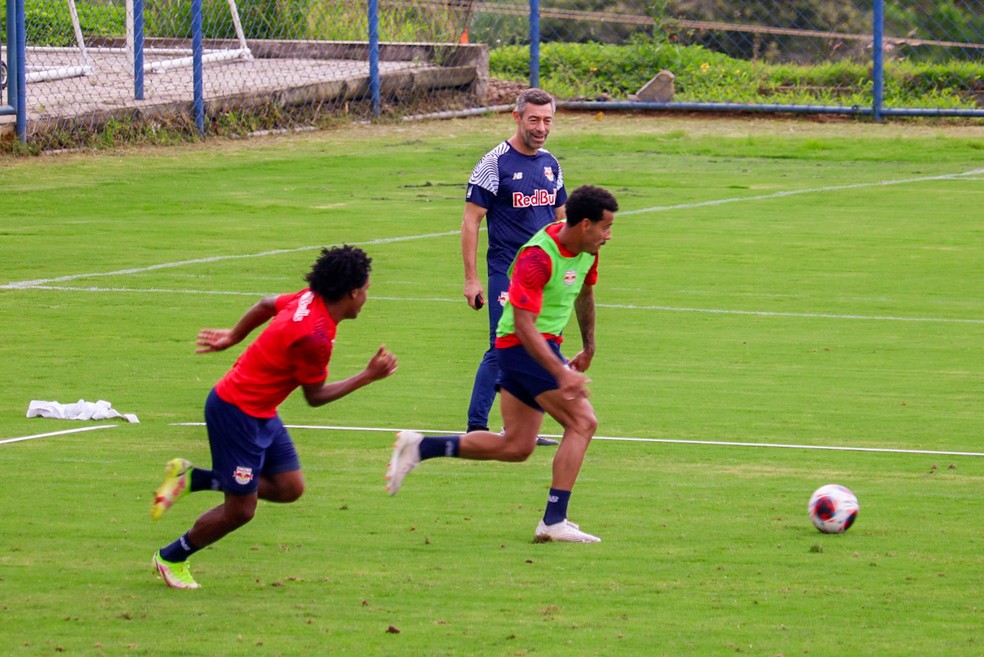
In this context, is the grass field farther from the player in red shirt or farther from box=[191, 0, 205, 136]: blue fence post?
box=[191, 0, 205, 136]: blue fence post

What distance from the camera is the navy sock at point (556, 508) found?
8031 millimetres

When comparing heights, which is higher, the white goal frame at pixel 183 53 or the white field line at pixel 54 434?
the white goal frame at pixel 183 53

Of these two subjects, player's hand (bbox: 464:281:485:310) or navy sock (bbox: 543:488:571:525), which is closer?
navy sock (bbox: 543:488:571:525)

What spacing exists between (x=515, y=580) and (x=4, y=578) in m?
2.20

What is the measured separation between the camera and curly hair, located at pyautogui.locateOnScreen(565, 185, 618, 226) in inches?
313

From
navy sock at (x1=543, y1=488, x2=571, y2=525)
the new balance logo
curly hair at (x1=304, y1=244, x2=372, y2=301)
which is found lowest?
navy sock at (x1=543, y1=488, x2=571, y2=525)

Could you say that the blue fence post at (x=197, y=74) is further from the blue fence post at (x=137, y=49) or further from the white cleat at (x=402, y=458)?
the white cleat at (x=402, y=458)

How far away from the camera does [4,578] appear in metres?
7.27

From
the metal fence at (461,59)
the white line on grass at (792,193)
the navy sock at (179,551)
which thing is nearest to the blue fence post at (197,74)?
the metal fence at (461,59)

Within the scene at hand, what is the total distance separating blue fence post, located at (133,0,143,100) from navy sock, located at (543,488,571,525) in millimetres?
18405

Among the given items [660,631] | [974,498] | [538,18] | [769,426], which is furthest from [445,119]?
[660,631]

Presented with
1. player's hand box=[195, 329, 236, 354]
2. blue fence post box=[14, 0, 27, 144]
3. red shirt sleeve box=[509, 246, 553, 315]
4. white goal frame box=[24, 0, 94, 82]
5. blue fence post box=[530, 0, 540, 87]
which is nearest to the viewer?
player's hand box=[195, 329, 236, 354]

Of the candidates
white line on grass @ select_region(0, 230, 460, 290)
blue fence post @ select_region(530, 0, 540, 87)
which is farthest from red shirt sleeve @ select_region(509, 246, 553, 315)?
blue fence post @ select_region(530, 0, 540, 87)

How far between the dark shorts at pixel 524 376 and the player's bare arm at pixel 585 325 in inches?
22.1
